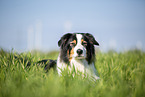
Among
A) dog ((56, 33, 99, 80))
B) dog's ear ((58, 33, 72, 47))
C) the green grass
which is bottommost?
the green grass

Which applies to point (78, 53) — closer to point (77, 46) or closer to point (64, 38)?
point (77, 46)

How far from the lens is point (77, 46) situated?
10.0ft

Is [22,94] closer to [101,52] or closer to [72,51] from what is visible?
[72,51]

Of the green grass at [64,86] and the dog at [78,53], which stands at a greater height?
the dog at [78,53]

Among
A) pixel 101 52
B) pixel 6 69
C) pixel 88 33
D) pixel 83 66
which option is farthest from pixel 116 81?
pixel 101 52

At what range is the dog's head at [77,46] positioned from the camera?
3.03 meters

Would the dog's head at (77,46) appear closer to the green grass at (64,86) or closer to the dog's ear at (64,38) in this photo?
the dog's ear at (64,38)

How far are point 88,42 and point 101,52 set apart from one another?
3.31 metres

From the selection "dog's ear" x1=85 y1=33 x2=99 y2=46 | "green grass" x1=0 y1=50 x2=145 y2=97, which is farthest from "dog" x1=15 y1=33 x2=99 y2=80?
"green grass" x1=0 y1=50 x2=145 y2=97

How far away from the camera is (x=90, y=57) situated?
3.31 meters

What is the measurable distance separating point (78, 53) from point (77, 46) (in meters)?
0.17

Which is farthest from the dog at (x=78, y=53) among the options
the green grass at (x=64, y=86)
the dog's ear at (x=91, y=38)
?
the green grass at (x=64, y=86)

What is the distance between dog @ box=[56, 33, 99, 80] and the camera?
121 inches

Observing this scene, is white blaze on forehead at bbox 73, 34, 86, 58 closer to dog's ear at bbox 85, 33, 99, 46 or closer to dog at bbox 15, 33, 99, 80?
dog at bbox 15, 33, 99, 80
